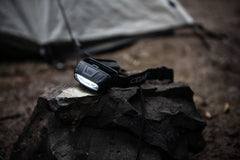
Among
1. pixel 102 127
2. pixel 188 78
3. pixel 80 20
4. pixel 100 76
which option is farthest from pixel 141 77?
pixel 80 20

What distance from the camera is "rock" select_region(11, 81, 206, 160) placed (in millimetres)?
1500

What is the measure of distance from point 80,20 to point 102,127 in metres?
2.51

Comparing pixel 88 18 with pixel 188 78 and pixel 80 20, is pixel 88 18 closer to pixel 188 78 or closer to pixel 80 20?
pixel 80 20

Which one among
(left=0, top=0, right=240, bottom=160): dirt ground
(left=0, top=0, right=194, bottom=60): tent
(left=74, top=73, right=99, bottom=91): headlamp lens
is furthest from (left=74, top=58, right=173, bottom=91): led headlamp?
(left=0, top=0, right=194, bottom=60): tent

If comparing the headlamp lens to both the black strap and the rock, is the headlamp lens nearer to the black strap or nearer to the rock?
the rock

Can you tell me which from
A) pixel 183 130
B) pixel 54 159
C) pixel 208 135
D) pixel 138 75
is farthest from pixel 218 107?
pixel 54 159

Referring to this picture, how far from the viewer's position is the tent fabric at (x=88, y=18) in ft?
10.9

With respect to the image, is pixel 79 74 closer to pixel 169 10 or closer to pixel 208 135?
pixel 208 135

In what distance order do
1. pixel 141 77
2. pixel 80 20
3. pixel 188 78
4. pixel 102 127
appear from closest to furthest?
pixel 102 127 < pixel 141 77 < pixel 188 78 < pixel 80 20

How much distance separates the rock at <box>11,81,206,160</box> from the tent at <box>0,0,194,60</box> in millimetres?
2097

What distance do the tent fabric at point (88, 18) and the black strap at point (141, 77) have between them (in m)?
2.10

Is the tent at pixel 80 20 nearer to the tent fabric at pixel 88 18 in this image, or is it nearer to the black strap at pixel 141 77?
the tent fabric at pixel 88 18

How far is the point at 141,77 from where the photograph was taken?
1746mm

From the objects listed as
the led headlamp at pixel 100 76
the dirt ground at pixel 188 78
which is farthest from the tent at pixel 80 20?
the led headlamp at pixel 100 76
